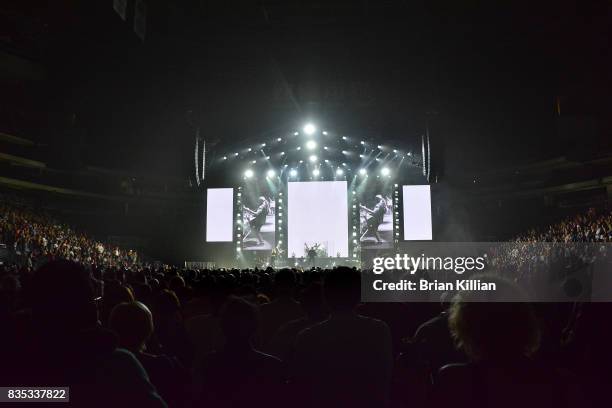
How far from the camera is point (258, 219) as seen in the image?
3039 centimetres

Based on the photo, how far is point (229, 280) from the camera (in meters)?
6.84

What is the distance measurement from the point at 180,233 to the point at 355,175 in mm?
13640

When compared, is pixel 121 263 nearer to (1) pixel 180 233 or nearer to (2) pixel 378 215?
(1) pixel 180 233

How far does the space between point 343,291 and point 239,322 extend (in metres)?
0.78

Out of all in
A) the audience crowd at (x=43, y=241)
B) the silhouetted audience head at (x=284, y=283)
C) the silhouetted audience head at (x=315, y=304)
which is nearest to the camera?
the silhouetted audience head at (x=315, y=304)

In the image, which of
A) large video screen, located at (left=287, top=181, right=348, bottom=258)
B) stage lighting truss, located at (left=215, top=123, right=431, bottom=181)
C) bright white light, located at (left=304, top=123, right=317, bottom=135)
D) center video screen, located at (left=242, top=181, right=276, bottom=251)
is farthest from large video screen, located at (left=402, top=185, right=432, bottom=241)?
center video screen, located at (left=242, top=181, right=276, bottom=251)

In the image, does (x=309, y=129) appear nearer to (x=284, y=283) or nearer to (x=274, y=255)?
(x=274, y=255)

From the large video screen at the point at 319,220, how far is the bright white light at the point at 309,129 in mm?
6830

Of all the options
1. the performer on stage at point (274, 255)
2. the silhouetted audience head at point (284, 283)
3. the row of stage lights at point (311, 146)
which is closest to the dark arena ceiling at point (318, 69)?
the row of stage lights at point (311, 146)

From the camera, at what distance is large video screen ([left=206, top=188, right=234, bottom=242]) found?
29734mm

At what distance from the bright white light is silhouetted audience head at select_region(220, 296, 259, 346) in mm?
20035

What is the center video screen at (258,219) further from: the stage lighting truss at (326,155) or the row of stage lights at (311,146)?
the row of stage lights at (311,146)

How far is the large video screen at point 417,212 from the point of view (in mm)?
26875

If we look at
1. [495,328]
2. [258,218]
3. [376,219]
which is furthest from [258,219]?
[495,328]
